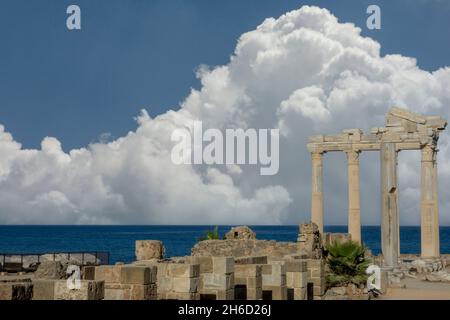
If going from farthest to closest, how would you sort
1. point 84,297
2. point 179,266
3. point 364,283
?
point 364,283 → point 179,266 → point 84,297

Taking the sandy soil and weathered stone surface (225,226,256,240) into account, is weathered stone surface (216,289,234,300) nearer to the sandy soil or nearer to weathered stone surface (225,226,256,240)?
the sandy soil

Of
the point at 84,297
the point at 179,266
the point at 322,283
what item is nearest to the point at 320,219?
the point at 322,283

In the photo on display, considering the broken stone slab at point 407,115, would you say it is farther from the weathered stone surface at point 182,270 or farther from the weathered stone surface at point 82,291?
the weathered stone surface at point 82,291

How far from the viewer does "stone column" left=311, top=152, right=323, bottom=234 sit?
42.0 m

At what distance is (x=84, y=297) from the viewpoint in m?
11.1

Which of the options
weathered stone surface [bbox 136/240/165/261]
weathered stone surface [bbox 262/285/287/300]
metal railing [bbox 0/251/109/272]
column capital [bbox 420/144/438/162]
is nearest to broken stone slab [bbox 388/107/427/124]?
column capital [bbox 420/144/438/162]

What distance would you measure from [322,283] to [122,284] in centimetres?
996

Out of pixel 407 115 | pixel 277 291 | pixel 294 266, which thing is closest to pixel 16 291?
pixel 277 291

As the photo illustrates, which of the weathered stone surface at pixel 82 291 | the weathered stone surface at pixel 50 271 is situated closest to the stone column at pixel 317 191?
the weathered stone surface at pixel 50 271

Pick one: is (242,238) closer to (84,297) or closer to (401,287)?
(401,287)

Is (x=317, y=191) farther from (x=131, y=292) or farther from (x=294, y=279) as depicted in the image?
(x=131, y=292)

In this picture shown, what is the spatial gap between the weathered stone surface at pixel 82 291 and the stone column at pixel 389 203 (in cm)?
2505

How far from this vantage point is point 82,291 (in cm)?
1112

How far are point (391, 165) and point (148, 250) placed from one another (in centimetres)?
1618
